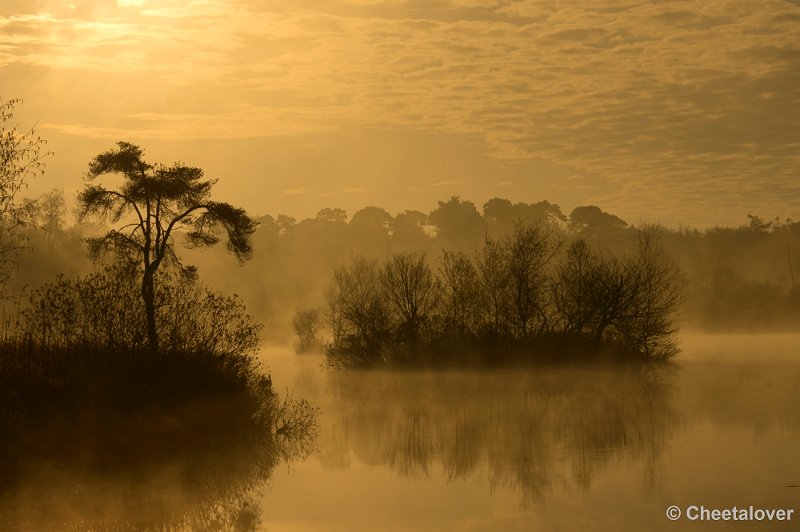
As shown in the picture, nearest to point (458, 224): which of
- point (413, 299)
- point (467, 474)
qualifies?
point (413, 299)

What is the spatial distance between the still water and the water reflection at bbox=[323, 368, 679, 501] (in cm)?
8

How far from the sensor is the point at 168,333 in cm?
3005

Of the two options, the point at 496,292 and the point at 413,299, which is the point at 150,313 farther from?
the point at 496,292

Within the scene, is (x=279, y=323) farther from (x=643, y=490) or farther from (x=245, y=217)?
(x=643, y=490)

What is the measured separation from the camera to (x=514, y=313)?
6212 centimetres


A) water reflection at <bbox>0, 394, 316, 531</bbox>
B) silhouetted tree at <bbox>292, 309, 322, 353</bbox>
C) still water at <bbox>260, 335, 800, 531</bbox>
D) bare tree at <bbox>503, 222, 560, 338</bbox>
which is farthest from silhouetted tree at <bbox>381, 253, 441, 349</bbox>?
silhouetted tree at <bbox>292, 309, 322, 353</bbox>

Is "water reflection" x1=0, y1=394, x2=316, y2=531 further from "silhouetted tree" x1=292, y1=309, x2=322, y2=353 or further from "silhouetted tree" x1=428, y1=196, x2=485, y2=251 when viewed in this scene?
"silhouetted tree" x1=428, y1=196, x2=485, y2=251

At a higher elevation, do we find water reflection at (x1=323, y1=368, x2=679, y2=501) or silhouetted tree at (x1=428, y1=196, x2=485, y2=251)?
silhouetted tree at (x1=428, y1=196, x2=485, y2=251)

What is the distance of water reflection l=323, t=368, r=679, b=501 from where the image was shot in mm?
27188

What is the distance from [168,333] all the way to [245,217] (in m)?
8.36

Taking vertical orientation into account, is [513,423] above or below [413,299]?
below

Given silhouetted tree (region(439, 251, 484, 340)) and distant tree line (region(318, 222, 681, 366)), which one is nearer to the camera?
distant tree line (region(318, 222, 681, 366))

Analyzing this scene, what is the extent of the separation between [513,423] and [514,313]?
25.9 m

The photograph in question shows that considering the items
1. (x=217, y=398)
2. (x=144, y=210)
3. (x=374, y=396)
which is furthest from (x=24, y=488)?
(x=374, y=396)
